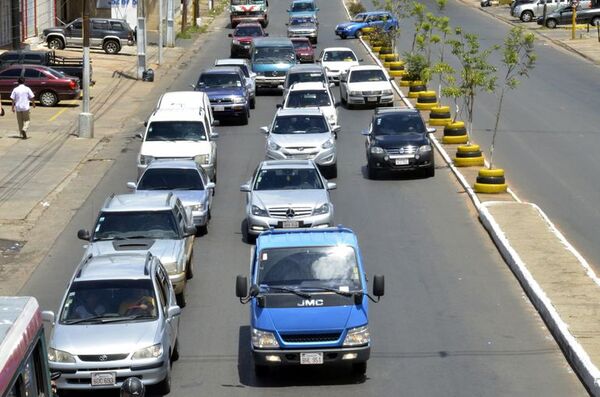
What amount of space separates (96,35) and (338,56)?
16562mm

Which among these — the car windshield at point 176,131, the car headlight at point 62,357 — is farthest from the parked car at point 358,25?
the car headlight at point 62,357

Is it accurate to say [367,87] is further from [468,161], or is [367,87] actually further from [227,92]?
[468,161]

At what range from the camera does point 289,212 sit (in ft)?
79.3

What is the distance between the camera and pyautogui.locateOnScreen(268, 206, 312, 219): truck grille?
24141mm

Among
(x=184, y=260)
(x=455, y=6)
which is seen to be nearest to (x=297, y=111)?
(x=184, y=260)

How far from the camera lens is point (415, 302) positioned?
20312 millimetres

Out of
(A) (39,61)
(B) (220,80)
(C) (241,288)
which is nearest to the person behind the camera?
(C) (241,288)

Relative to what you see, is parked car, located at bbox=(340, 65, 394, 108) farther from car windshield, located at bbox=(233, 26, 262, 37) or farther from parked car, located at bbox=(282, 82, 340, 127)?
car windshield, located at bbox=(233, 26, 262, 37)

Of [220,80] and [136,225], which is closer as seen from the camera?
[136,225]

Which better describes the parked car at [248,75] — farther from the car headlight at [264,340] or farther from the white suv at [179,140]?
the car headlight at [264,340]

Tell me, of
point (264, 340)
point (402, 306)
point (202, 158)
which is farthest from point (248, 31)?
point (264, 340)

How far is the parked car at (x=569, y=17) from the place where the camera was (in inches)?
2815

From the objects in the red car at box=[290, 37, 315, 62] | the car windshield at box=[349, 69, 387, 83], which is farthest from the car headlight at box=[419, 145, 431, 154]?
the red car at box=[290, 37, 315, 62]

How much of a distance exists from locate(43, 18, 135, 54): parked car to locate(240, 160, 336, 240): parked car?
125ft
